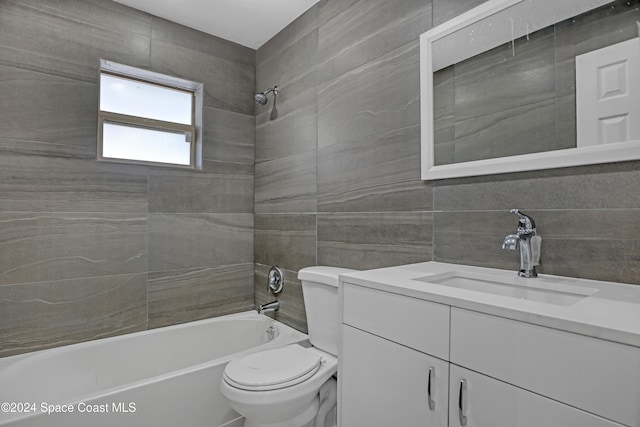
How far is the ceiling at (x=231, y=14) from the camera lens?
7.09 feet

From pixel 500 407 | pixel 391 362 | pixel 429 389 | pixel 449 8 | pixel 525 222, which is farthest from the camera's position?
pixel 449 8

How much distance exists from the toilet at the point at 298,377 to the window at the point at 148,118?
137 centimetres

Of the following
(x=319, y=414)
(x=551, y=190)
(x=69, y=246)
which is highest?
Result: (x=551, y=190)

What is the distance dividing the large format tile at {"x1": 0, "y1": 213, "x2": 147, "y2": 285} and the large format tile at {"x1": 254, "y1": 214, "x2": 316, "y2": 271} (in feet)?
2.62

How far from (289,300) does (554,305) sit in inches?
68.4

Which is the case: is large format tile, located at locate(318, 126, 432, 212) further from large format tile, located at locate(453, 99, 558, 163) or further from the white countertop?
the white countertop

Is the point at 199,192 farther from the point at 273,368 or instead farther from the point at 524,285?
the point at 524,285

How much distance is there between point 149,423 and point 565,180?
75.7 inches

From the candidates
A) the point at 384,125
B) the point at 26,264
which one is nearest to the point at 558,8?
the point at 384,125

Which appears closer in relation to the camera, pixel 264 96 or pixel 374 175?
pixel 374 175

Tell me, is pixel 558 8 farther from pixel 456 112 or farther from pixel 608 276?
pixel 608 276

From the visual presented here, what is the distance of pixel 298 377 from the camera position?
4.91 feet

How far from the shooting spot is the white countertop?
0.66 metres

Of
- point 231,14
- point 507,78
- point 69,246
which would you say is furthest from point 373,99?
point 69,246
